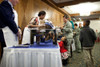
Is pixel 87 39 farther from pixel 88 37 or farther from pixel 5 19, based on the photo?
pixel 5 19

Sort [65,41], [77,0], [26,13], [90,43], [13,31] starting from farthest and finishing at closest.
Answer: [77,0]
[26,13]
[65,41]
[90,43]
[13,31]

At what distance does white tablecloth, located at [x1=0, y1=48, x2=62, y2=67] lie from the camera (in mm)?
1046

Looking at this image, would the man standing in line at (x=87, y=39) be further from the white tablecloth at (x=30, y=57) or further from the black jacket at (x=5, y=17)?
the black jacket at (x=5, y=17)

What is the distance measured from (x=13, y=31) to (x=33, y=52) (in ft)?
1.35

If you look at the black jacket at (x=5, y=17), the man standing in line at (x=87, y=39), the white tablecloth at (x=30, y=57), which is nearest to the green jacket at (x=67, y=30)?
the man standing in line at (x=87, y=39)

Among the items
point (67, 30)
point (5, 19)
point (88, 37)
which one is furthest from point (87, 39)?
point (5, 19)

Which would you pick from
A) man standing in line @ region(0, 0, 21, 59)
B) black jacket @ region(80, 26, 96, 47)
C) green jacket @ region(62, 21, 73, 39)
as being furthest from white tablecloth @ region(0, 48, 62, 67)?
green jacket @ region(62, 21, 73, 39)

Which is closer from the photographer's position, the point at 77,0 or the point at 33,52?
the point at 33,52

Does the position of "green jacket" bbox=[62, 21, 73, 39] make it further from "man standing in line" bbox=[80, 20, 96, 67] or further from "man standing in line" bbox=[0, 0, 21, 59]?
"man standing in line" bbox=[0, 0, 21, 59]

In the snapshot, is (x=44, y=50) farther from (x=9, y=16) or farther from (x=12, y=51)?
(x=9, y=16)

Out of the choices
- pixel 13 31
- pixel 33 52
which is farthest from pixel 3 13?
pixel 33 52

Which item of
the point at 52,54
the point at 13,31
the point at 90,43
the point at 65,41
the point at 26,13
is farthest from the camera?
the point at 26,13

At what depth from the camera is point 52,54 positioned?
104 centimetres

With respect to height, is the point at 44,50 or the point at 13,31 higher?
the point at 13,31
